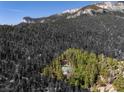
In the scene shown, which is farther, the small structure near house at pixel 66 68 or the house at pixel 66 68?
the house at pixel 66 68

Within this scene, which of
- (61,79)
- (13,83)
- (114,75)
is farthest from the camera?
(114,75)

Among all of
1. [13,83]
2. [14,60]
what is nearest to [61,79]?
[14,60]

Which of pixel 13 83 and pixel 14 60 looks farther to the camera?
pixel 14 60

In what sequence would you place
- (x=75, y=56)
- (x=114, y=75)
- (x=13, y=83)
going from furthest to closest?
(x=75, y=56), (x=114, y=75), (x=13, y=83)

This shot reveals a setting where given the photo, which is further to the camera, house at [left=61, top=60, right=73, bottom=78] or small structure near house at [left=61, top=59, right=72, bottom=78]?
house at [left=61, top=60, right=73, bottom=78]

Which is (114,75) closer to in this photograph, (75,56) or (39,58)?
(75,56)

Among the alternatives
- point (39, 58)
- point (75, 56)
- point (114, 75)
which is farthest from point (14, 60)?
point (114, 75)

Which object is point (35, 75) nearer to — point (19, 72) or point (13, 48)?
point (19, 72)

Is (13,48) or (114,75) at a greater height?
(13,48)
